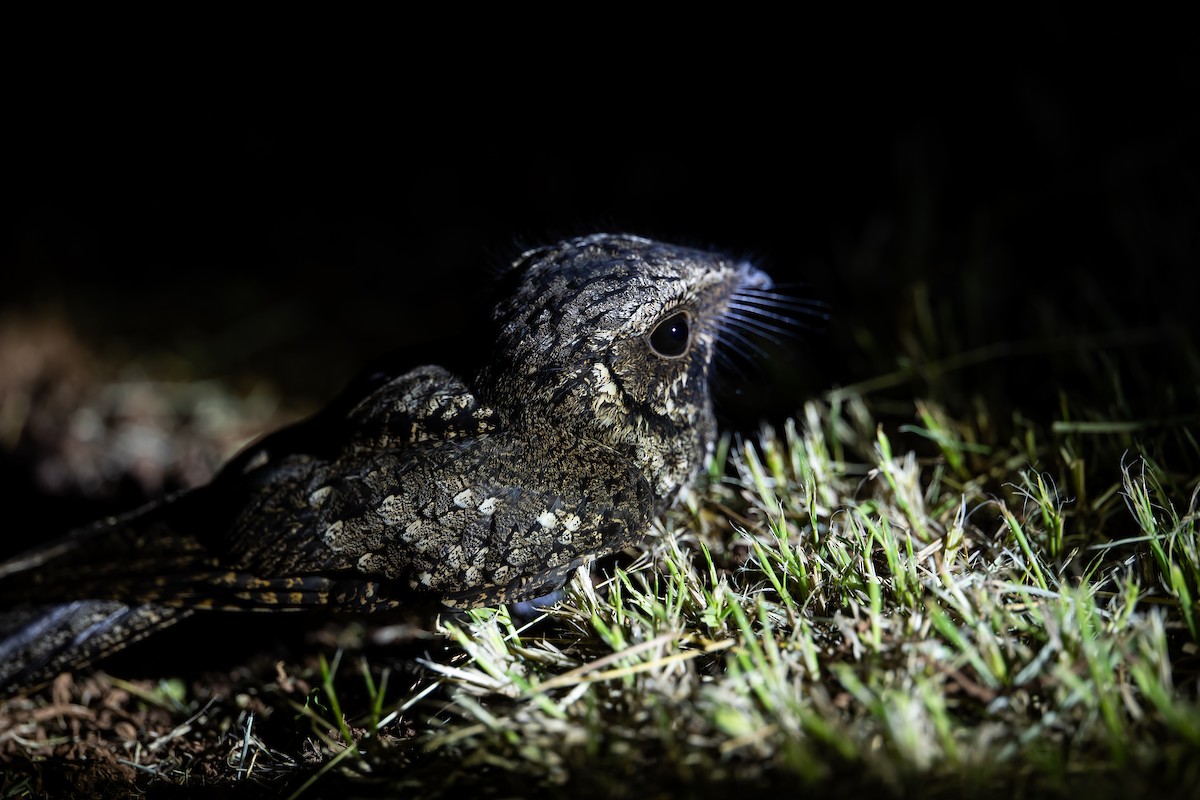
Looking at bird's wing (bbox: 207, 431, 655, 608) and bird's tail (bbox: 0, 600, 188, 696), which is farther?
bird's tail (bbox: 0, 600, 188, 696)

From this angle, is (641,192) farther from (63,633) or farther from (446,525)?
(63,633)

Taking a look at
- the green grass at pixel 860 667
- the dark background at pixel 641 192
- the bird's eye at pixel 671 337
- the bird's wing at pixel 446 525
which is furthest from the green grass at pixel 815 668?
the dark background at pixel 641 192

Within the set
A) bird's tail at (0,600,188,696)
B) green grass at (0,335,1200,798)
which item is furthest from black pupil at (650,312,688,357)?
bird's tail at (0,600,188,696)

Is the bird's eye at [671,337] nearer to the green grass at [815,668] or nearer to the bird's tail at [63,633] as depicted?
the green grass at [815,668]

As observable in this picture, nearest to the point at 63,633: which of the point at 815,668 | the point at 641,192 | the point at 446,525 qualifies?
the point at 446,525

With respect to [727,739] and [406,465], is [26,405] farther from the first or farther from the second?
[727,739]

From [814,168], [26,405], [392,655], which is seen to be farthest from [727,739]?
[814,168]

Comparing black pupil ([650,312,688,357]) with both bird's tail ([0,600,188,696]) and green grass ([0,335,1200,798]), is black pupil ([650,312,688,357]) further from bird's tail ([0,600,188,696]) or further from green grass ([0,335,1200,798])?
bird's tail ([0,600,188,696])
